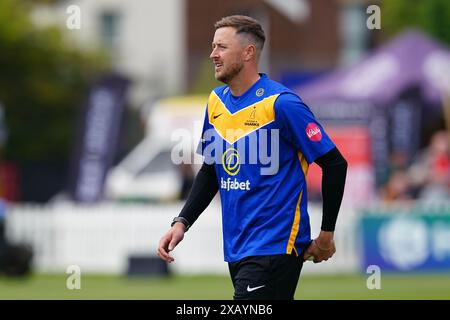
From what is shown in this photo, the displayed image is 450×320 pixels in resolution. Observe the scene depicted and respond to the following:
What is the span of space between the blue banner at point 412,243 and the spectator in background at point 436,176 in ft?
4.16

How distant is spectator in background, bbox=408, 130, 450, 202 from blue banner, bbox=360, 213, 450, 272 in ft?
4.16

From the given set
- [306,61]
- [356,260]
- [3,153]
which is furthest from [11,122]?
[356,260]

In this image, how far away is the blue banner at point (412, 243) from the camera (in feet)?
64.7

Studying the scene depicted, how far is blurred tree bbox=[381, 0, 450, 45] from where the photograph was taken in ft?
116

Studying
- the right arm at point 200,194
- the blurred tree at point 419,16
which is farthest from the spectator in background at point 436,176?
the right arm at point 200,194

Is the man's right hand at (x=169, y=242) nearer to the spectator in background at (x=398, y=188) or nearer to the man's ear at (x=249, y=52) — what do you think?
the man's ear at (x=249, y=52)

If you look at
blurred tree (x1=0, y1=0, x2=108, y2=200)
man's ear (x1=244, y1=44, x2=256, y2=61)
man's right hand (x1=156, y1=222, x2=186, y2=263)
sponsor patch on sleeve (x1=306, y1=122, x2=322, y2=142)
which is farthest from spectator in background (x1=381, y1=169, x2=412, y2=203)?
blurred tree (x1=0, y1=0, x2=108, y2=200)

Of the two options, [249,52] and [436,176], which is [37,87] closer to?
[436,176]

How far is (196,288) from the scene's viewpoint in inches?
679

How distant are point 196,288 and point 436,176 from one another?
6055 millimetres

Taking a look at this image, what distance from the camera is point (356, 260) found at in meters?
20.6

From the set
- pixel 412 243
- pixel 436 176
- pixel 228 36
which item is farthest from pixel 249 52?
pixel 436 176

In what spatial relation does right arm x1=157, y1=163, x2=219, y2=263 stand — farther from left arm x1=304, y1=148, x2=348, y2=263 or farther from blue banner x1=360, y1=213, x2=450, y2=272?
blue banner x1=360, y1=213, x2=450, y2=272

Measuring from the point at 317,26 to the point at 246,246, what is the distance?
40.8 meters
